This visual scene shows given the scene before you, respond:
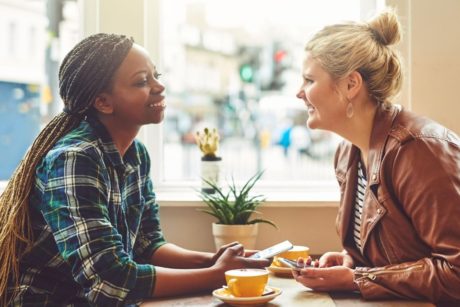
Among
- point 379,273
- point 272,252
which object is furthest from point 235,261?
point 379,273

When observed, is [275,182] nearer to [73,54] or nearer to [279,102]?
[279,102]

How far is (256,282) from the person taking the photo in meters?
1.51

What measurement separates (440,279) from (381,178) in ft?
0.93

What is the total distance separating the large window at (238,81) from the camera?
8.95 feet

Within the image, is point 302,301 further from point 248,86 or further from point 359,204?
point 248,86

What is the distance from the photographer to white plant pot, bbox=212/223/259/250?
233 centimetres

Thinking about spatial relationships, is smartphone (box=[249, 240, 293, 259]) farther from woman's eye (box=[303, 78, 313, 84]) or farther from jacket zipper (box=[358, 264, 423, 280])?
woman's eye (box=[303, 78, 313, 84])

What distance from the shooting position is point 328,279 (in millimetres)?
1633

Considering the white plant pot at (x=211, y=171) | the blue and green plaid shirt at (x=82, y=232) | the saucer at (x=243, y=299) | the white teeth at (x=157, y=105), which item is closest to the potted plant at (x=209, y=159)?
the white plant pot at (x=211, y=171)

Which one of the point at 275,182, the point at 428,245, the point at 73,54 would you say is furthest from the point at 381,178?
the point at 275,182

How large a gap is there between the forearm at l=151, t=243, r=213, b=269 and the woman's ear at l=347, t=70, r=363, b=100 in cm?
59

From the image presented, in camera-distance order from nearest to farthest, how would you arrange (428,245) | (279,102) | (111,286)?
(111,286)
(428,245)
(279,102)

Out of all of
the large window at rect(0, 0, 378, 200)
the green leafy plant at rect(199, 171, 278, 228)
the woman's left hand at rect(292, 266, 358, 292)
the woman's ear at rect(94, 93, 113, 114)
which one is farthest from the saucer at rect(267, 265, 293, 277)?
the large window at rect(0, 0, 378, 200)

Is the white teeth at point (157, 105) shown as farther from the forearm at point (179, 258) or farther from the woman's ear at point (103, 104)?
the forearm at point (179, 258)
